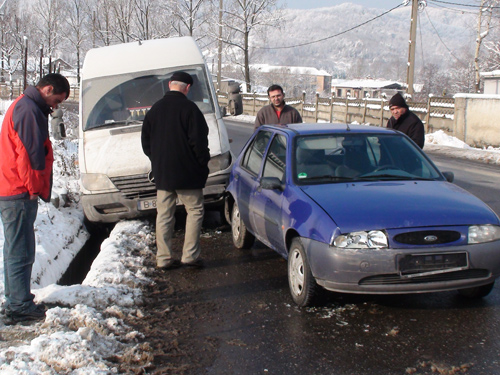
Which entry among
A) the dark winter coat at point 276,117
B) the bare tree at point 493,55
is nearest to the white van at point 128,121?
the dark winter coat at point 276,117

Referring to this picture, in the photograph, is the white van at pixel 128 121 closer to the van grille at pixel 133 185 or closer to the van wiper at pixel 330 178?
the van grille at pixel 133 185

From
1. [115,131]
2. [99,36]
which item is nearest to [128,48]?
[115,131]

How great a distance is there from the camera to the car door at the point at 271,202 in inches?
221

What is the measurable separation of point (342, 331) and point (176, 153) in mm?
2573

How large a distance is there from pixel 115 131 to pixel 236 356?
510 cm

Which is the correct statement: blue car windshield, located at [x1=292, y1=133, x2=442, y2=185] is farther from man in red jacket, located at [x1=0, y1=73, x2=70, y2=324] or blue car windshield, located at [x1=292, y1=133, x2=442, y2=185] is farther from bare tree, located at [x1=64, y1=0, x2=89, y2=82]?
bare tree, located at [x1=64, y1=0, x2=89, y2=82]

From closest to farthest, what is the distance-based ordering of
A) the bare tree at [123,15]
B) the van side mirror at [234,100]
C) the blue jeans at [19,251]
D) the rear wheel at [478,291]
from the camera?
the blue jeans at [19,251] < the rear wheel at [478,291] < the van side mirror at [234,100] < the bare tree at [123,15]

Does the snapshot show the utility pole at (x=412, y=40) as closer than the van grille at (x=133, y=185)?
No

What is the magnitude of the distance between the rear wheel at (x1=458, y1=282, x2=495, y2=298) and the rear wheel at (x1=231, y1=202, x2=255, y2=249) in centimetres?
263

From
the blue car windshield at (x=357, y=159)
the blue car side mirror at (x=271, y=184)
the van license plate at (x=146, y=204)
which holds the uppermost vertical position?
the blue car windshield at (x=357, y=159)

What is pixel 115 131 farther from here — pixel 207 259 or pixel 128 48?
pixel 207 259

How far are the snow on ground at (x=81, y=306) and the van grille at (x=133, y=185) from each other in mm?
475

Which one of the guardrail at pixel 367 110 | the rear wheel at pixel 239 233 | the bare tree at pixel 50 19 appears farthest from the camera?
the bare tree at pixel 50 19

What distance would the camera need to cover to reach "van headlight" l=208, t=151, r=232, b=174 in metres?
8.07
